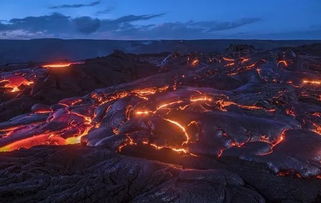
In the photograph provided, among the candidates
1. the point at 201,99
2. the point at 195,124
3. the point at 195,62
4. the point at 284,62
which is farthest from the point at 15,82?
the point at 195,124

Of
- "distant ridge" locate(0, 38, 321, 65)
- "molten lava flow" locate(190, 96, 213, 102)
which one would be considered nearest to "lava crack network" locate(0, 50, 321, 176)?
"molten lava flow" locate(190, 96, 213, 102)

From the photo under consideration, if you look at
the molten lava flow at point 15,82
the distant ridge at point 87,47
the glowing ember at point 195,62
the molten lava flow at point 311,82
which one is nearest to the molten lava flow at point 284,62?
the molten lava flow at point 311,82

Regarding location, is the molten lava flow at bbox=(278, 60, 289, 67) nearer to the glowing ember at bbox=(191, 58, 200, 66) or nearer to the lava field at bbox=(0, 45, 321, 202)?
the lava field at bbox=(0, 45, 321, 202)

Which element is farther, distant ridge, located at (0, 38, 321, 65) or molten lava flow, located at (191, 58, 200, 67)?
distant ridge, located at (0, 38, 321, 65)


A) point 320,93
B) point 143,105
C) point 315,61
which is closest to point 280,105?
point 320,93

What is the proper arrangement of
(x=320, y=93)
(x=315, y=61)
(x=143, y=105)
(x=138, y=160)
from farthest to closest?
(x=315, y=61)
(x=320, y=93)
(x=143, y=105)
(x=138, y=160)

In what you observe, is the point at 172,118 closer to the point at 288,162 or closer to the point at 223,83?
the point at 288,162
